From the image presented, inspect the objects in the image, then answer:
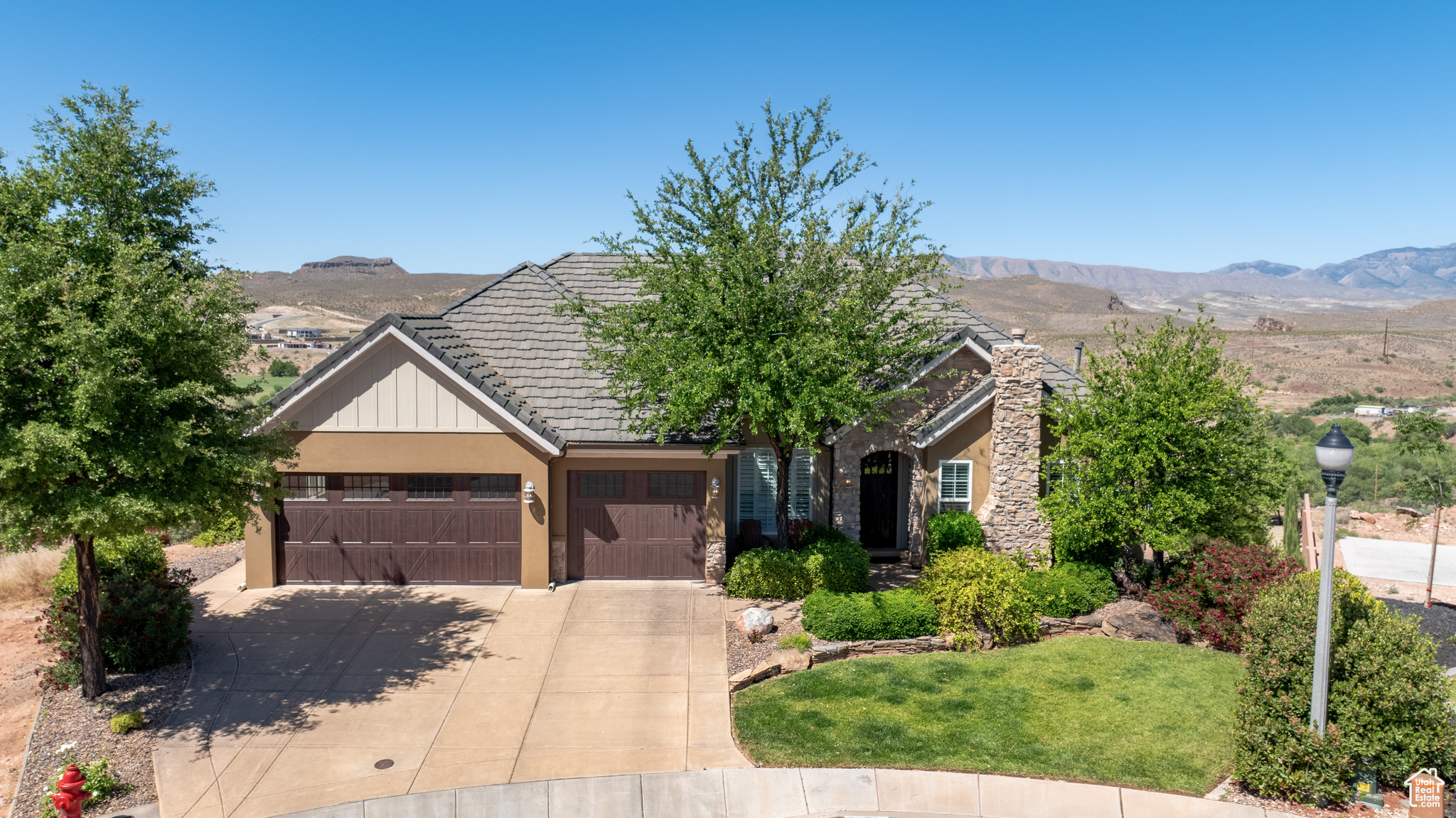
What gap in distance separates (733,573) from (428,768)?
6638 mm

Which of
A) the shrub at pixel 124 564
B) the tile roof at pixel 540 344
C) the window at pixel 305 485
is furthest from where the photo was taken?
the window at pixel 305 485

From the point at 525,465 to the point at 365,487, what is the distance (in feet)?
10.2

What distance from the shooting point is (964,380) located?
17.4 metres

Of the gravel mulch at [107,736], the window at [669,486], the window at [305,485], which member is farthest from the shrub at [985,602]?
the window at [305,485]

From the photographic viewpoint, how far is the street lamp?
8055 mm

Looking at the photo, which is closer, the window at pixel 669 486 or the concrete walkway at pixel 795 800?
the concrete walkway at pixel 795 800

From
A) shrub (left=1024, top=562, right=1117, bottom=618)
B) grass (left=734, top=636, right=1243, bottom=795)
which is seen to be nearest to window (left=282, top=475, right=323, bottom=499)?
grass (left=734, top=636, right=1243, bottom=795)

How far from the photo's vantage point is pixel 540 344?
17.0m

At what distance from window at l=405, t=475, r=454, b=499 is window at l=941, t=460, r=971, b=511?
32.5 feet

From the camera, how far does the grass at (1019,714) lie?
9305mm

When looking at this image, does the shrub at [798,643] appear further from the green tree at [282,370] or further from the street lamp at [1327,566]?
the green tree at [282,370]

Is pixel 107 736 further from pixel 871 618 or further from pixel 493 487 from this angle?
pixel 871 618

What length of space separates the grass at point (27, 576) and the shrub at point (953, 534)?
53.6 ft

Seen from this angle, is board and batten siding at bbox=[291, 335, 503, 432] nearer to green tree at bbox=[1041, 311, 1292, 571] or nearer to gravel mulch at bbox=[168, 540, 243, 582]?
gravel mulch at bbox=[168, 540, 243, 582]
